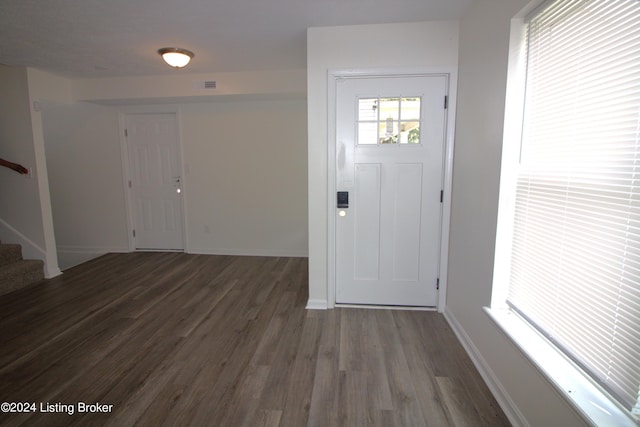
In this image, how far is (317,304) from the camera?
9.63 feet

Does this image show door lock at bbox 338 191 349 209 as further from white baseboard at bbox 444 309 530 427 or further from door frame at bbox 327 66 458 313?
white baseboard at bbox 444 309 530 427

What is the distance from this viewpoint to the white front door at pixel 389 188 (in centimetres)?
269

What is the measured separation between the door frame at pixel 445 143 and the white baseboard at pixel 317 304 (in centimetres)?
29

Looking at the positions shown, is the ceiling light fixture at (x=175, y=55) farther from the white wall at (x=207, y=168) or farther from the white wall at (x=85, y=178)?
the white wall at (x=85, y=178)

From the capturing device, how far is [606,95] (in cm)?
114

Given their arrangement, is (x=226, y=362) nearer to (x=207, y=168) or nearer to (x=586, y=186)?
(x=586, y=186)

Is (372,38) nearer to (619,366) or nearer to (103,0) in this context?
(103,0)

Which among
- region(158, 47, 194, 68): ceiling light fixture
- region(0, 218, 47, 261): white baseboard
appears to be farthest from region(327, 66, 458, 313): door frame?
region(0, 218, 47, 261): white baseboard

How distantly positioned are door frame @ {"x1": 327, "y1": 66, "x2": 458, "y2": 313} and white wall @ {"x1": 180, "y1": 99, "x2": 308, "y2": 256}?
173 centimetres

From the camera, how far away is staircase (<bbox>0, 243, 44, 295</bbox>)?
3.40m

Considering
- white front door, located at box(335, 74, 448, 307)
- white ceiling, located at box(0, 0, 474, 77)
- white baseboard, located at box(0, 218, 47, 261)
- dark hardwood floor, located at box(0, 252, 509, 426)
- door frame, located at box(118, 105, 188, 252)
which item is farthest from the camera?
door frame, located at box(118, 105, 188, 252)

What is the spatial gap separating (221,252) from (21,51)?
3.16 metres

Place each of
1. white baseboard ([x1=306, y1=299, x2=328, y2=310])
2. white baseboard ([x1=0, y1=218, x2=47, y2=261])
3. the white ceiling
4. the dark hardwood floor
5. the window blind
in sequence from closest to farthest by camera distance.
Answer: the window blind → the dark hardwood floor → the white ceiling → white baseboard ([x1=306, y1=299, x2=328, y2=310]) → white baseboard ([x1=0, y1=218, x2=47, y2=261])

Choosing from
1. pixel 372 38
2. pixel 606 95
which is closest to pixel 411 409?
pixel 606 95
